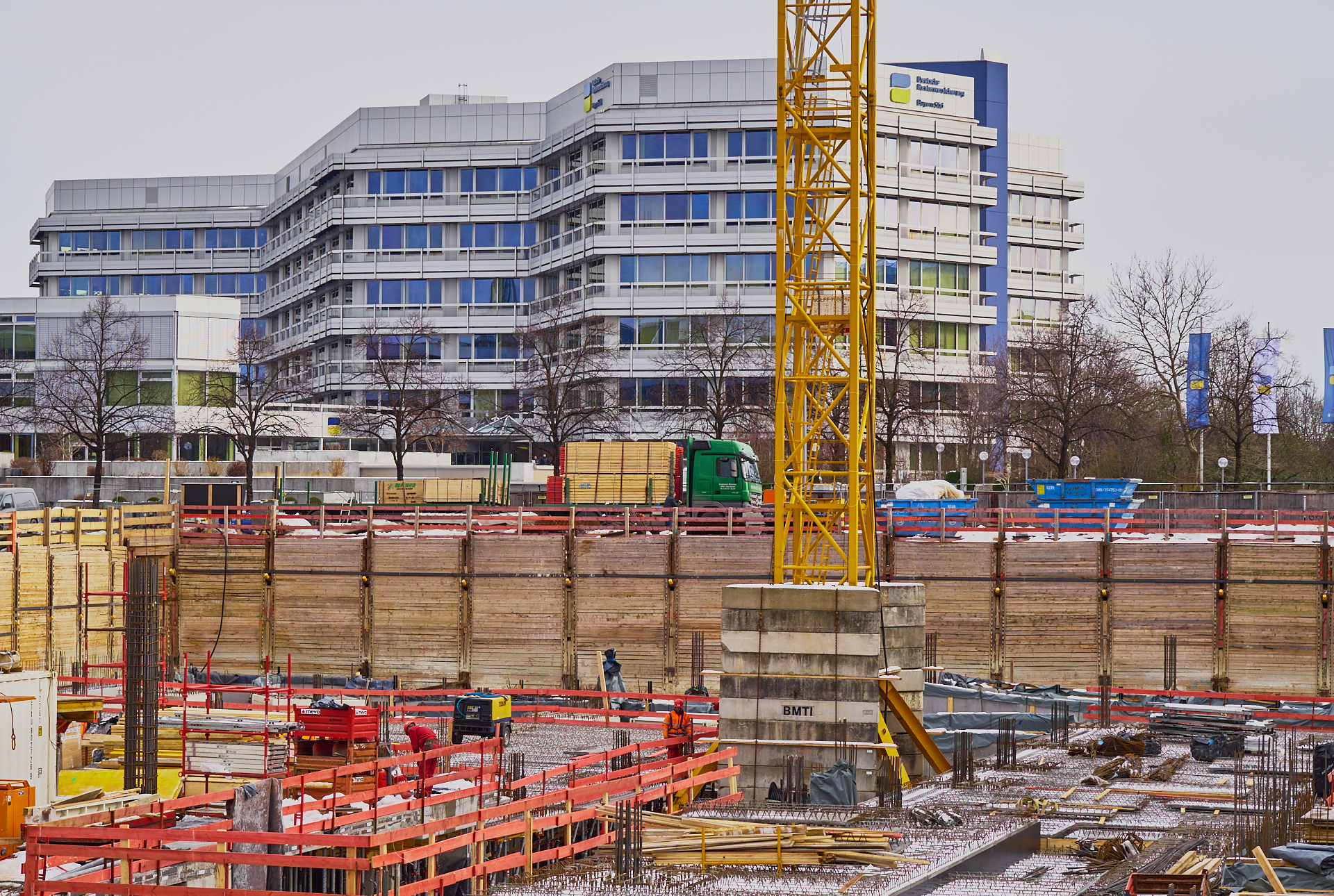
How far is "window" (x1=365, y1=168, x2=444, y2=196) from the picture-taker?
8850 centimetres

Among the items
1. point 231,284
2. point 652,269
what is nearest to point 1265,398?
point 652,269

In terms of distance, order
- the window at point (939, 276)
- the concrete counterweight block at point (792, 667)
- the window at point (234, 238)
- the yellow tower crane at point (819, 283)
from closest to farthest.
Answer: the concrete counterweight block at point (792, 667), the yellow tower crane at point (819, 283), the window at point (939, 276), the window at point (234, 238)

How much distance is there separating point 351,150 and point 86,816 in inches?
3092

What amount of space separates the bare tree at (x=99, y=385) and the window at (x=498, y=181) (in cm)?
2034

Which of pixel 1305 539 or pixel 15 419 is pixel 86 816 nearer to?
pixel 1305 539

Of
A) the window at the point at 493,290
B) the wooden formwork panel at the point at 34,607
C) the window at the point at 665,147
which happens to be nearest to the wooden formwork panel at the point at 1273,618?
the wooden formwork panel at the point at 34,607

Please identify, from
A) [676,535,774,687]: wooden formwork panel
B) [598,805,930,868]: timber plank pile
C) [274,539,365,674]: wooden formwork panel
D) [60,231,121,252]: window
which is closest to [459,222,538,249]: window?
[60,231,121,252]: window

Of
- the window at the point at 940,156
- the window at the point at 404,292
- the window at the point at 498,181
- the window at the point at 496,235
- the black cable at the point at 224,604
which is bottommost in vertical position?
the black cable at the point at 224,604

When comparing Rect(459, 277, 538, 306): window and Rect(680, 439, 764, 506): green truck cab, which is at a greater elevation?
Rect(459, 277, 538, 306): window

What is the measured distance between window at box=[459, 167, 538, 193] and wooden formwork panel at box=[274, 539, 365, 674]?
4961 centimetres

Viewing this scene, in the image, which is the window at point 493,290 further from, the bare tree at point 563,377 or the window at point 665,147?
the window at point 665,147

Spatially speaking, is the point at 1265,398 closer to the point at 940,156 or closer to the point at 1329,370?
the point at 1329,370

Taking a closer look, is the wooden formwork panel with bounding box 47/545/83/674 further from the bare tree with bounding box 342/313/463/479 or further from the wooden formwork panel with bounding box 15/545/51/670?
the bare tree with bounding box 342/313/463/479

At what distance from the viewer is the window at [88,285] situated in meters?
116
